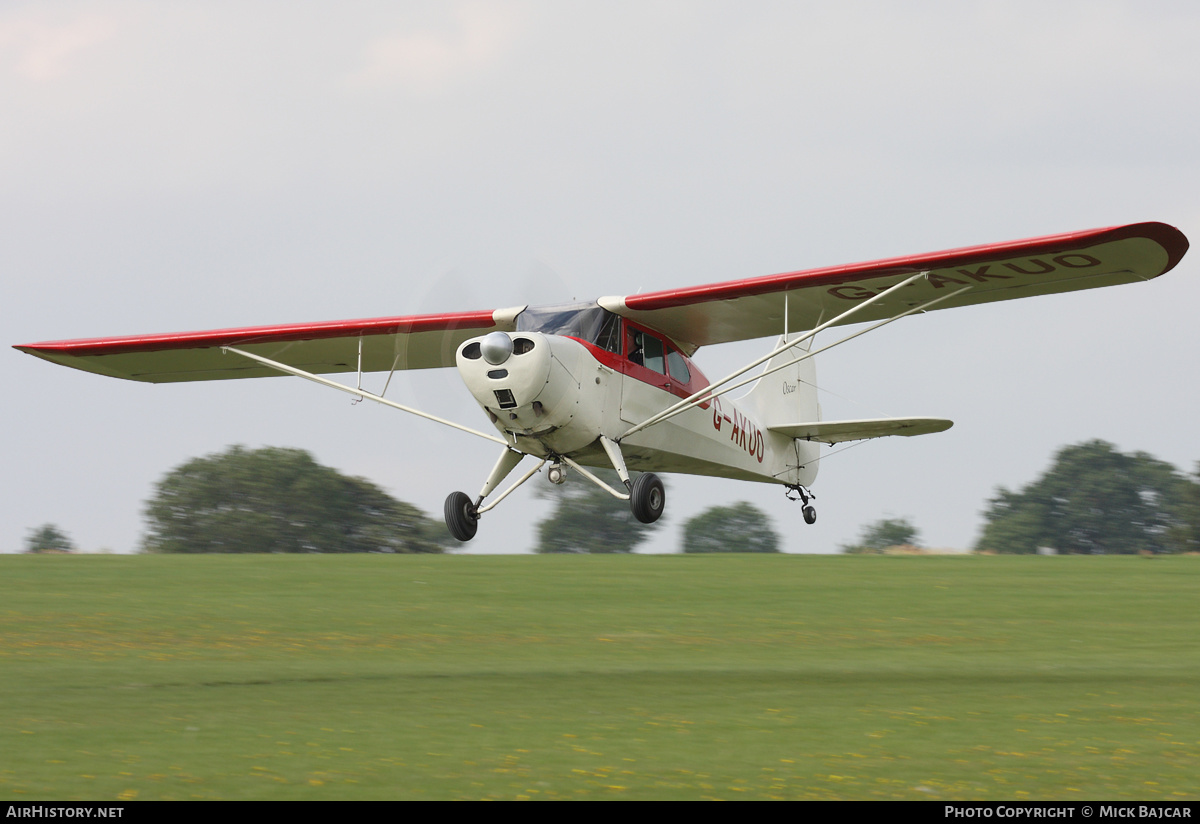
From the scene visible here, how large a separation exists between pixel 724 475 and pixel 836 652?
267 inches

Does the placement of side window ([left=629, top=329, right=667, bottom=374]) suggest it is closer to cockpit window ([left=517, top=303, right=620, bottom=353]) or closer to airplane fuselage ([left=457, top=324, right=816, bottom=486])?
airplane fuselage ([left=457, top=324, right=816, bottom=486])

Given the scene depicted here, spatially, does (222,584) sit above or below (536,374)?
below

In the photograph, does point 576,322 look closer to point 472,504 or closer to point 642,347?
point 642,347

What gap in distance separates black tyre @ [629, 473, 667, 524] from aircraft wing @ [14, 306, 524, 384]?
2.89 m

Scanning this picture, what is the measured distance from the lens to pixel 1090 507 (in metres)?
72.3

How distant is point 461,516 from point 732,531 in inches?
2498

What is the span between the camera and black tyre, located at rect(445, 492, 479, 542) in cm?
1515

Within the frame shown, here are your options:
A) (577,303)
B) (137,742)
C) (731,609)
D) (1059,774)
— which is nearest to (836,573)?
(731,609)

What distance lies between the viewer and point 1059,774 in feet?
23.6

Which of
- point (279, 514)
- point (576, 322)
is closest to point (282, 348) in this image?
point (576, 322)

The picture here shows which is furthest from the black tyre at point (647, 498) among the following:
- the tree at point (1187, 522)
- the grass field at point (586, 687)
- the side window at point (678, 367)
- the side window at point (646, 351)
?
the tree at point (1187, 522)

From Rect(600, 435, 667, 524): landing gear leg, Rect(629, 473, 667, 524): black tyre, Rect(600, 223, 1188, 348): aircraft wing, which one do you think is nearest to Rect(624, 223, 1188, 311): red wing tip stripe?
Rect(600, 223, 1188, 348): aircraft wing
